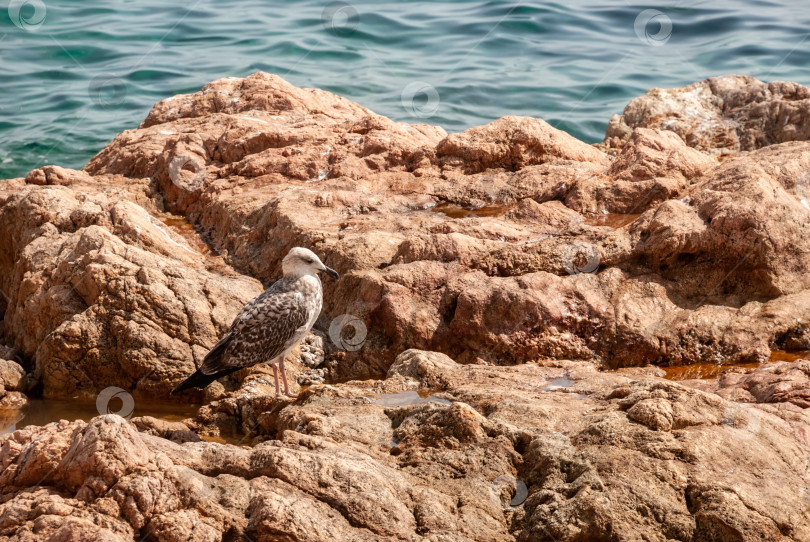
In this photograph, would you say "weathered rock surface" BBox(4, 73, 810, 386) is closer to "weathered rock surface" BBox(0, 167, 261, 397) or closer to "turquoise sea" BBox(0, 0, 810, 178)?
"weathered rock surface" BBox(0, 167, 261, 397)

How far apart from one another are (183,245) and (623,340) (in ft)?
14.1

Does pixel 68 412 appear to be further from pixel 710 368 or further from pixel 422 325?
pixel 710 368

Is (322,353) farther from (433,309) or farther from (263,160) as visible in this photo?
(263,160)

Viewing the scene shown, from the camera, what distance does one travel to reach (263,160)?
916cm

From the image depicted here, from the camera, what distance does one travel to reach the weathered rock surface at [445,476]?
11.3ft

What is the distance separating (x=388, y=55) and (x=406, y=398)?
1890cm

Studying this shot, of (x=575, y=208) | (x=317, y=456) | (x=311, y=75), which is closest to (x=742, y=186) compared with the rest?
(x=575, y=208)

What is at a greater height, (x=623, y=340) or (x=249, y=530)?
(x=249, y=530)

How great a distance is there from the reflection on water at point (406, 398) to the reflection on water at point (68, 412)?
79.2 inches

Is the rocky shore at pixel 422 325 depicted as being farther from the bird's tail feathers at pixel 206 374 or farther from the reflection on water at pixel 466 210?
the bird's tail feathers at pixel 206 374


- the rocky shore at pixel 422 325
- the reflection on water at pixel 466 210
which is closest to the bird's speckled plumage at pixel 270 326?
the rocky shore at pixel 422 325

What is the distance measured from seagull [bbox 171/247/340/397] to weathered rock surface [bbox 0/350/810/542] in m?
1.62

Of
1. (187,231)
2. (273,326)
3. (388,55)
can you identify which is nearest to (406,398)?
(273,326)

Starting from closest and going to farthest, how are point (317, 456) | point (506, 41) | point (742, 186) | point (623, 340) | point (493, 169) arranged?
point (317, 456), point (623, 340), point (742, 186), point (493, 169), point (506, 41)
